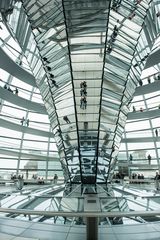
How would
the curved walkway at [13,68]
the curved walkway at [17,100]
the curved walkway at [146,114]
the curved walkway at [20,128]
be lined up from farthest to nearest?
1. the curved walkway at [146,114]
2. the curved walkway at [20,128]
3. the curved walkway at [17,100]
4. the curved walkway at [13,68]

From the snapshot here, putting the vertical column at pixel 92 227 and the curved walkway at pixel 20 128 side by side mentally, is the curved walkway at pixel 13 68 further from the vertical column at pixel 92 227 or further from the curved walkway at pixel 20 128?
the vertical column at pixel 92 227

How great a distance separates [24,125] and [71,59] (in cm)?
1621

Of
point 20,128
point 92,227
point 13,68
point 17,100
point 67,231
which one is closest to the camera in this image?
point 92,227

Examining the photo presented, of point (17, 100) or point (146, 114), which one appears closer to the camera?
point (17, 100)

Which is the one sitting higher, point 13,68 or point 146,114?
point 13,68

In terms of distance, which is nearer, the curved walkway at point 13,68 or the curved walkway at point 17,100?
the curved walkway at point 13,68

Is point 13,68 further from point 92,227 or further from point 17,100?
point 92,227

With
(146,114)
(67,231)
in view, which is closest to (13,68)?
(146,114)

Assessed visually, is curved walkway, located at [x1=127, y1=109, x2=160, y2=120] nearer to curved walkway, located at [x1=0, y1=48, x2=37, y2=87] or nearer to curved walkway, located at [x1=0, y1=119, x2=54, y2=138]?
curved walkway, located at [x1=0, y1=119, x2=54, y2=138]

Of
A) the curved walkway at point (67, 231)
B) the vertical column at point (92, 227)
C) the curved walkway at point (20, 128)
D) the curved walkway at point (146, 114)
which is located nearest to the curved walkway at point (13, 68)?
the curved walkway at point (20, 128)

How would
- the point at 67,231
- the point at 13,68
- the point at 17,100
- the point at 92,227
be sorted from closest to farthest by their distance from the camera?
the point at 92,227 < the point at 67,231 < the point at 13,68 < the point at 17,100

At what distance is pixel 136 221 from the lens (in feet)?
22.2

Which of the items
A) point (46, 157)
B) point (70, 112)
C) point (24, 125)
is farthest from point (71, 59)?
point (46, 157)

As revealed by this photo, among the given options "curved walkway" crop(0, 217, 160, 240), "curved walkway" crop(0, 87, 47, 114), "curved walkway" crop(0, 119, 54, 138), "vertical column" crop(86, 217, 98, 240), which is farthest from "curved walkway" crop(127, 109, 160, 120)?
"vertical column" crop(86, 217, 98, 240)
